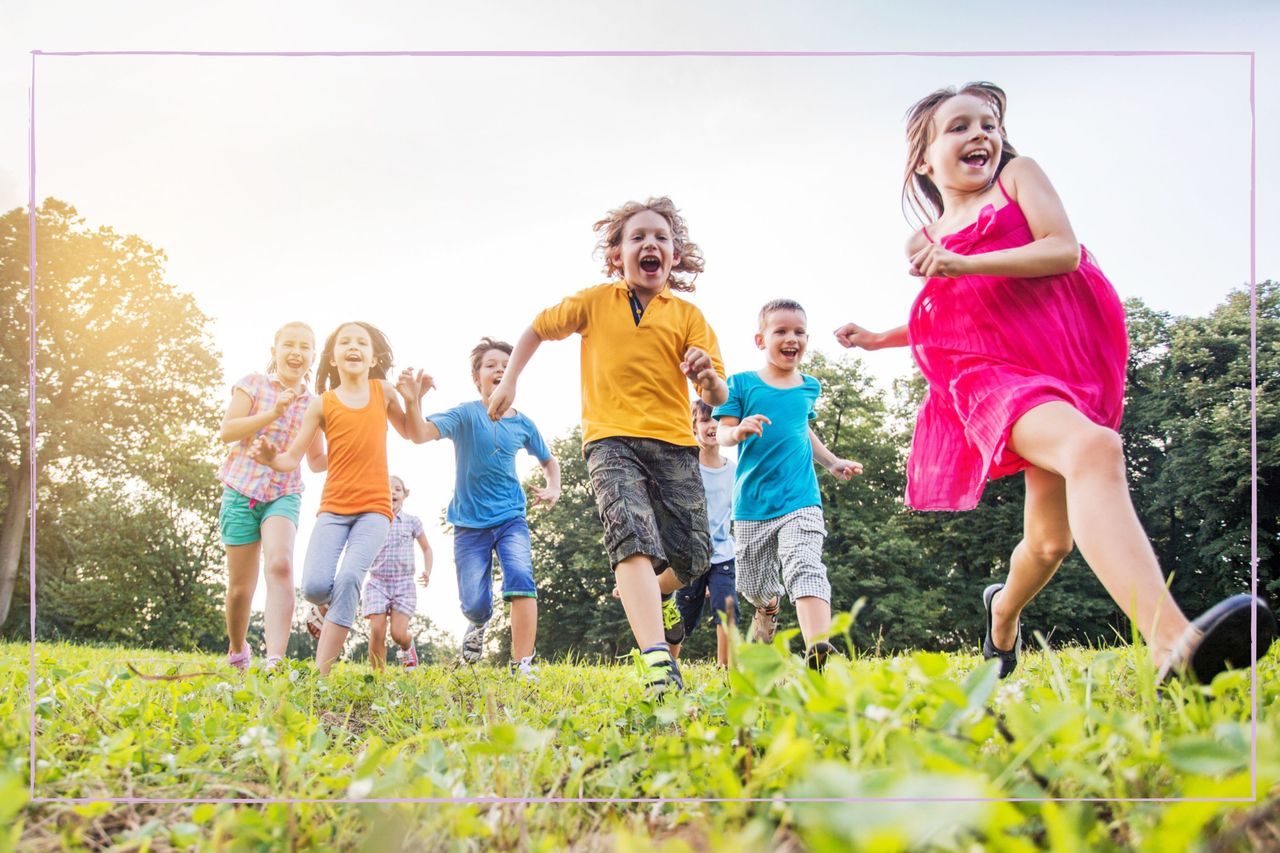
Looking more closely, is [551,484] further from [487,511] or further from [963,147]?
[963,147]

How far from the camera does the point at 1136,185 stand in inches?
66.0

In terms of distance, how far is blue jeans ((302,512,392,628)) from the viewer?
15.2 ft

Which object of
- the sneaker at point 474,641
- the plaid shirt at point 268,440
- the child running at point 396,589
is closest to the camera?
the plaid shirt at point 268,440

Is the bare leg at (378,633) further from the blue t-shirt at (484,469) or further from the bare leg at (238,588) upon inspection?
the bare leg at (238,588)

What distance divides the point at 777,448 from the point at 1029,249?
321cm

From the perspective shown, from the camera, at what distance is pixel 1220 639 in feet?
5.28

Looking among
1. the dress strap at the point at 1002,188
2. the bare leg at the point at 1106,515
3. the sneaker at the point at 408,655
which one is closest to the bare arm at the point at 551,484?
A: the sneaker at the point at 408,655

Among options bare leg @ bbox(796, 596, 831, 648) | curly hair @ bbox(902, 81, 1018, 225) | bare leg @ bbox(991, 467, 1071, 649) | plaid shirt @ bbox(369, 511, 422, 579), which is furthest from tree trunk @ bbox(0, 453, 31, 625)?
plaid shirt @ bbox(369, 511, 422, 579)

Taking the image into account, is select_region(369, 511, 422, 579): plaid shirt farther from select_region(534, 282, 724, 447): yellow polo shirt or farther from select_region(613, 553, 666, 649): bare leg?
select_region(613, 553, 666, 649): bare leg

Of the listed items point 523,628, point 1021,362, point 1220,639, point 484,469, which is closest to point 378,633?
point 484,469

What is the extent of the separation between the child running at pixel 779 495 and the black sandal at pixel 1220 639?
2.78 metres

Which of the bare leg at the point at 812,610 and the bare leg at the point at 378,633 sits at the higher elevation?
the bare leg at the point at 812,610

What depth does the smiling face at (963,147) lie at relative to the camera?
1818 mm

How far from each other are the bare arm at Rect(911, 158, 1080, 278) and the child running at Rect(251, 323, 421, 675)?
2.41 meters
